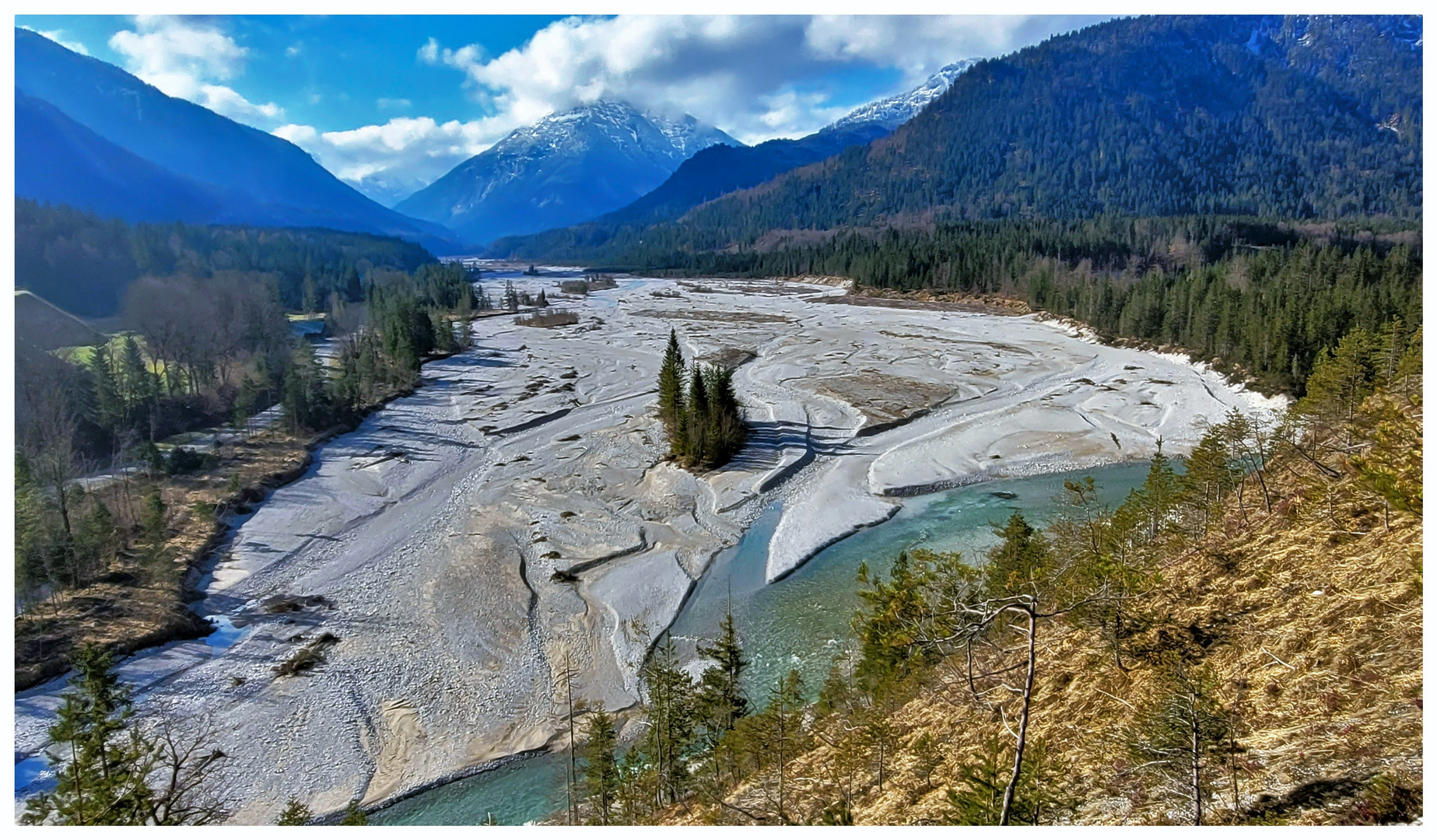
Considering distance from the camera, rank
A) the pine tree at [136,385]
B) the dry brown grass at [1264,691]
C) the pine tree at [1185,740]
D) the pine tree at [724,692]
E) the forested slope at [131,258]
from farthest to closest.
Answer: the forested slope at [131,258] < the pine tree at [136,385] < the pine tree at [724,692] < the dry brown grass at [1264,691] < the pine tree at [1185,740]

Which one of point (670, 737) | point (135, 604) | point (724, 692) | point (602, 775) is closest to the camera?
point (602, 775)

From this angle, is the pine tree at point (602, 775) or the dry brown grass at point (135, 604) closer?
the pine tree at point (602, 775)

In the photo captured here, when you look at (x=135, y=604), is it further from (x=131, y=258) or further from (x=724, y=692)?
(x=131, y=258)

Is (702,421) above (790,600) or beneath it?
above

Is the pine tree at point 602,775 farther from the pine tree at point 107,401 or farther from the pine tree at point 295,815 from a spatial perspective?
the pine tree at point 107,401

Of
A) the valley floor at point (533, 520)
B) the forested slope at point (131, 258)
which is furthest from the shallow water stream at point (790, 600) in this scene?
the forested slope at point (131, 258)

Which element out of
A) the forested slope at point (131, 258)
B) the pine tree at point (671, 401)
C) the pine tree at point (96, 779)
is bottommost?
the pine tree at point (96, 779)

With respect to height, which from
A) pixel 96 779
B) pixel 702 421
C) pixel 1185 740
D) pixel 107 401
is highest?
pixel 107 401

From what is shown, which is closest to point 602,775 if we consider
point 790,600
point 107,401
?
point 790,600

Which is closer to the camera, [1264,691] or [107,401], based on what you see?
[1264,691]
